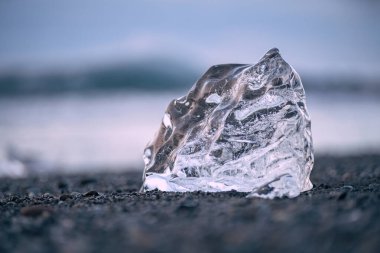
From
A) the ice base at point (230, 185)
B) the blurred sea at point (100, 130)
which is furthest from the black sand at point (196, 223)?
the blurred sea at point (100, 130)

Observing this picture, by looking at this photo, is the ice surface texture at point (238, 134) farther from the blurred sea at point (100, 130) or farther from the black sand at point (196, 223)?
the blurred sea at point (100, 130)

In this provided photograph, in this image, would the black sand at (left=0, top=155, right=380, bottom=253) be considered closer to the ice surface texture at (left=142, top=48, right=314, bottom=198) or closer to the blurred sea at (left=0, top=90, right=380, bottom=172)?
the ice surface texture at (left=142, top=48, right=314, bottom=198)

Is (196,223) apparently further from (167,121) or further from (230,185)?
(167,121)

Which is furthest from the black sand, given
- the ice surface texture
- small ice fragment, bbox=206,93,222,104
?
small ice fragment, bbox=206,93,222,104

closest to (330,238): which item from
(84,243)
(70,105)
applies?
(84,243)

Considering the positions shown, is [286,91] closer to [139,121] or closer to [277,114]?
[277,114]

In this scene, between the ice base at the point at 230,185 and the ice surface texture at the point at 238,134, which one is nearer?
the ice base at the point at 230,185
